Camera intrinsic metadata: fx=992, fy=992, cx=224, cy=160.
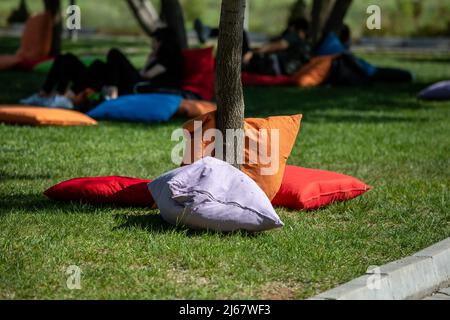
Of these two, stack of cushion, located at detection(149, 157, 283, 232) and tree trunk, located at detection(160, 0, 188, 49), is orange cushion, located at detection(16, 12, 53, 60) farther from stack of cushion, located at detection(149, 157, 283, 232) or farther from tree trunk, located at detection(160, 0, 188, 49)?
stack of cushion, located at detection(149, 157, 283, 232)

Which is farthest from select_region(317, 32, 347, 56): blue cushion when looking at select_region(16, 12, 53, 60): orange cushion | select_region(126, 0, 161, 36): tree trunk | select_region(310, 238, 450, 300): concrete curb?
select_region(310, 238, 450, 300): concrete curb

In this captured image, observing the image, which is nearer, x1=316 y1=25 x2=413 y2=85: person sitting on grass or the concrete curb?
the concrete curb

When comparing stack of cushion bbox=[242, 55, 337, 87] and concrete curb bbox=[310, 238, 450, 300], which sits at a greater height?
concrete curb bbox=[310, 238, 450, 300]

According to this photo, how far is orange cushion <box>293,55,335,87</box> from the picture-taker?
58.3 feet

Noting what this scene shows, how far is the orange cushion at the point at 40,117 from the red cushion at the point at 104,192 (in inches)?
170

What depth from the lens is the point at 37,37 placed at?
66.6 feet

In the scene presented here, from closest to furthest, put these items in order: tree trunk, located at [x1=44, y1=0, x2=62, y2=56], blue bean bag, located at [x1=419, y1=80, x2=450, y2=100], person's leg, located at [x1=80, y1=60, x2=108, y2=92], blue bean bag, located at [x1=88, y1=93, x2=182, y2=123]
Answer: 1. blue bean bag, located at [x1=88, y1=93, x2=182, y2=123]
2. person's leg, located at [x1=80, y1=60, x2=108, y2=92]
3. blue bean bag, located at [x1=419, y1=80, x2=450, y2=100]
4. tree trunk, located at [x1=44, y1=0, x2=62, y2=56]

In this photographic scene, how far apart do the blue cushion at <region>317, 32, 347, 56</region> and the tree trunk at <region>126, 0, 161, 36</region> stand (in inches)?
127

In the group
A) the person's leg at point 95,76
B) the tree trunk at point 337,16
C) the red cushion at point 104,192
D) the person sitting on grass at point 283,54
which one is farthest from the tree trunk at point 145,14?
the red cushion at point 104,192

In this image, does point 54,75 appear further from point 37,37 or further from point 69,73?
point 37,37

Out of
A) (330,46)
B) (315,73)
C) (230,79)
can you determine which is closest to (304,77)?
(315,73)

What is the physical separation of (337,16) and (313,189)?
515 inches

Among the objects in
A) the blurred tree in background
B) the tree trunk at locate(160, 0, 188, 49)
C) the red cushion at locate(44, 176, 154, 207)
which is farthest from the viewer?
the blurred tree in background
